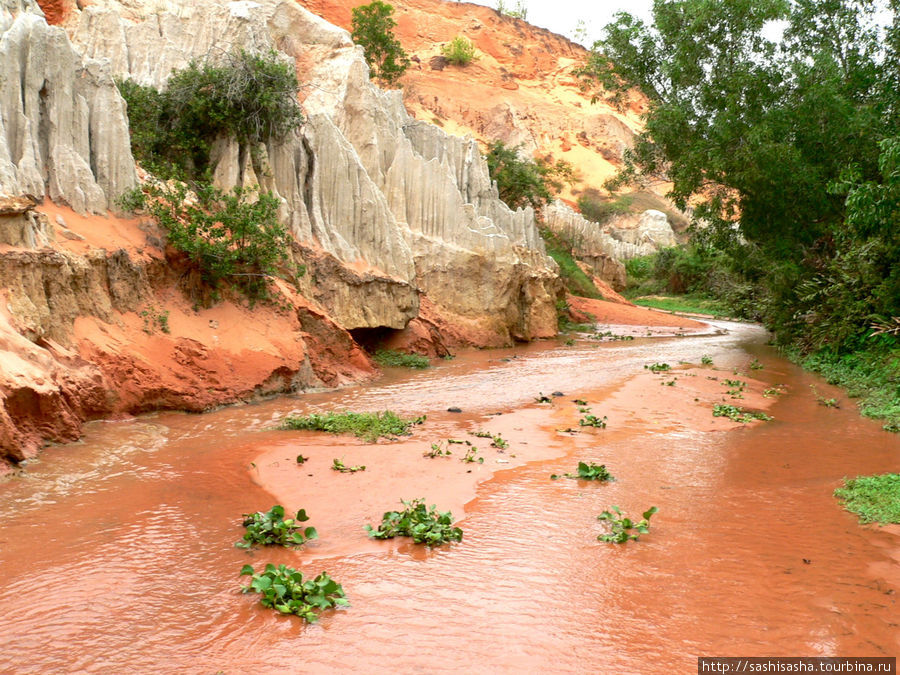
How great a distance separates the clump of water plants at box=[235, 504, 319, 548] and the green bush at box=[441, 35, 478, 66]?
58.5m

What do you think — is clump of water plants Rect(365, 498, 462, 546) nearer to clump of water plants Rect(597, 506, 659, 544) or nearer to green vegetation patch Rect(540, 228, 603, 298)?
clump of water plants Rect(597, 506, 659, 544)

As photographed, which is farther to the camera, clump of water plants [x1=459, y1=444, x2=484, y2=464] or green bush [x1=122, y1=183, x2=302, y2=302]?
green bush [x1=122, y1=183, x2=302, y2=302]

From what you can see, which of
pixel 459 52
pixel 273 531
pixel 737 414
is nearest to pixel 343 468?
pixel 273 531

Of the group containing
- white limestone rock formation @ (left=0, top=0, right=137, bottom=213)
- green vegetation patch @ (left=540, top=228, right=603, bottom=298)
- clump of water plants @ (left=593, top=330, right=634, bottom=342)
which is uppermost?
white limestone rock formation @ (left=0, top=0, right=137, bottom=213)

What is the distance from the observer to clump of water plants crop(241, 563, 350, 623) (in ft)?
12.5

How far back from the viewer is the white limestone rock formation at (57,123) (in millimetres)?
8836

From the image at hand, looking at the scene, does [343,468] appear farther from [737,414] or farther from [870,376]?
[870,376]

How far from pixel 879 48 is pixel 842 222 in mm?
3824

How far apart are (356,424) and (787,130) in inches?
477

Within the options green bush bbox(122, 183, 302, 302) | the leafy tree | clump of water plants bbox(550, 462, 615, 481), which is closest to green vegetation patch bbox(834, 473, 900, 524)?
clump of water plants bbox(550, 462, 615, 481)

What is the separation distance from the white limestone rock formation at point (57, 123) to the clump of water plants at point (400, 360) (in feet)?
21.0

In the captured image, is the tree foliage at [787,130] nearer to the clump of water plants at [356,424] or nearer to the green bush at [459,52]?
the clump of water plants at [356,424]

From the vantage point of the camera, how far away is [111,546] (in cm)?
467

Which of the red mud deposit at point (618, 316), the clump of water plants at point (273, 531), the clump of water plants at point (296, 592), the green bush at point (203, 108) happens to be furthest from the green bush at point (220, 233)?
the red mud deposit at point (618, 316)
